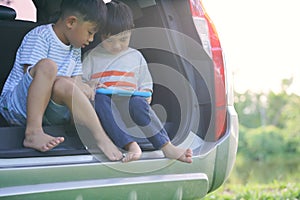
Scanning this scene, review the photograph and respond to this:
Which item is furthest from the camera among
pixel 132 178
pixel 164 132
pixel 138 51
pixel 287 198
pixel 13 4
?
pixel 287 198

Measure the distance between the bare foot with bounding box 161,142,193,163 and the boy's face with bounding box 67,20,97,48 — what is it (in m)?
0.61

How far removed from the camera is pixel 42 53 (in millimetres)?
2889

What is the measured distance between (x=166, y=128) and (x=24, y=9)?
124cm

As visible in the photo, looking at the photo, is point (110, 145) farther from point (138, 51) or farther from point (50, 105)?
point (138, 51)

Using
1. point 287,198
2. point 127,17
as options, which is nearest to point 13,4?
point 127,17

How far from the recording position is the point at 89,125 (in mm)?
2820

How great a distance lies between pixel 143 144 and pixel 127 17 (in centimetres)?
62

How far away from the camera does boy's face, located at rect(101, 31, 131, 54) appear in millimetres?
3082

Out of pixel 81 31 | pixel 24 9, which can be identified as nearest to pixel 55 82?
pixel 81 31

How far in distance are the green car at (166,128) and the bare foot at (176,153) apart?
26mm

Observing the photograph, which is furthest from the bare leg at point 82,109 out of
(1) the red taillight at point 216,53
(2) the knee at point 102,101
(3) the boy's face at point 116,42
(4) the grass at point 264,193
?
(4) the grass at point 264,193

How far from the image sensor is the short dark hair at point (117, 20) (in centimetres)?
307

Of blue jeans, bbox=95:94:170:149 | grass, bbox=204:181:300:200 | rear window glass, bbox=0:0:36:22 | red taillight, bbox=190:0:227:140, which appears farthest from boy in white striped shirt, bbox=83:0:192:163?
grass, bbox=204:181:300:200

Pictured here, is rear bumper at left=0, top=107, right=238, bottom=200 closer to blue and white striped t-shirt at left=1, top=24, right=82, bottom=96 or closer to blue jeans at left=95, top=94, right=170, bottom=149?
blue jeans at left=95, top=94, right=170, bottom=149
